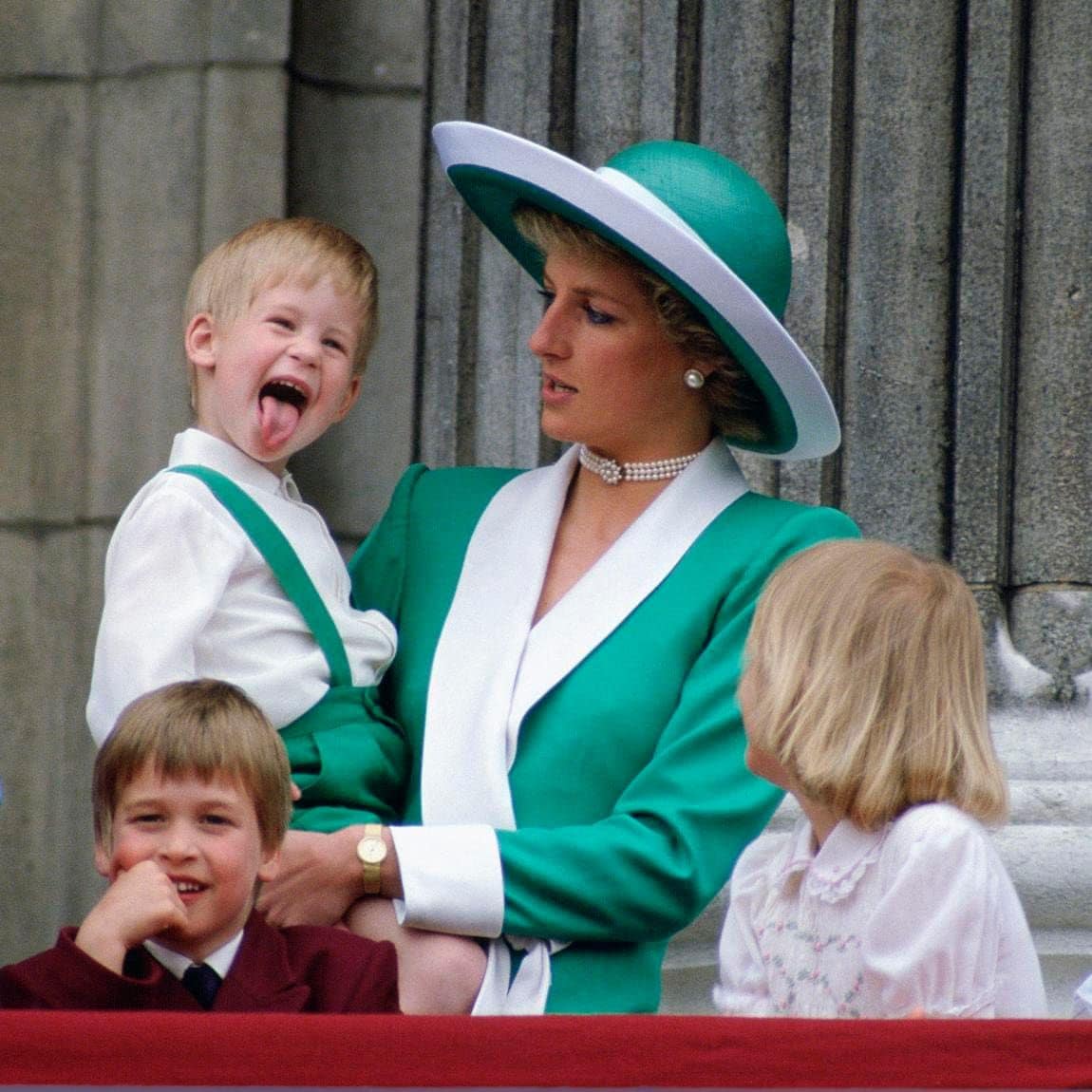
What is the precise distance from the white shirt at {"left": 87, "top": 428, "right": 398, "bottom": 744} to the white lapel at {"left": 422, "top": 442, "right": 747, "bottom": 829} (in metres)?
0.11

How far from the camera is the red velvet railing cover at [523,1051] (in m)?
1.95

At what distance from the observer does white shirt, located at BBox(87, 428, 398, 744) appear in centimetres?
276

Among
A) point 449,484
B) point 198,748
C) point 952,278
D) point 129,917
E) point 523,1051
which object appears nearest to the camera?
point 523,1051

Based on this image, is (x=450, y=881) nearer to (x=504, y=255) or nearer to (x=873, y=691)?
(x=873, y=691)

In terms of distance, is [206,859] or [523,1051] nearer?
[523,1051]

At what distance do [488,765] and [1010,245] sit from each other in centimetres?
125

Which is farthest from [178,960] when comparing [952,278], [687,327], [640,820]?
[952,278]

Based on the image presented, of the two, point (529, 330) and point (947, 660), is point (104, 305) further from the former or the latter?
point (947, 660)

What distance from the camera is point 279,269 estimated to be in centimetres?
299

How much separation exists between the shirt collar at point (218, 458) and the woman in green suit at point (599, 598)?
22cm

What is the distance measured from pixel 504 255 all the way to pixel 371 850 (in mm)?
1476

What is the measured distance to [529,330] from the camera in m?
4.01

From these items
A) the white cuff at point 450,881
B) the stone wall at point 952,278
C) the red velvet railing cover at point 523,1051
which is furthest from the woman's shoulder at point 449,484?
the red velvet railing cover at point 523,1051

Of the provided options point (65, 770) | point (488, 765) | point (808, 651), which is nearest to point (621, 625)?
point (488, 765)
